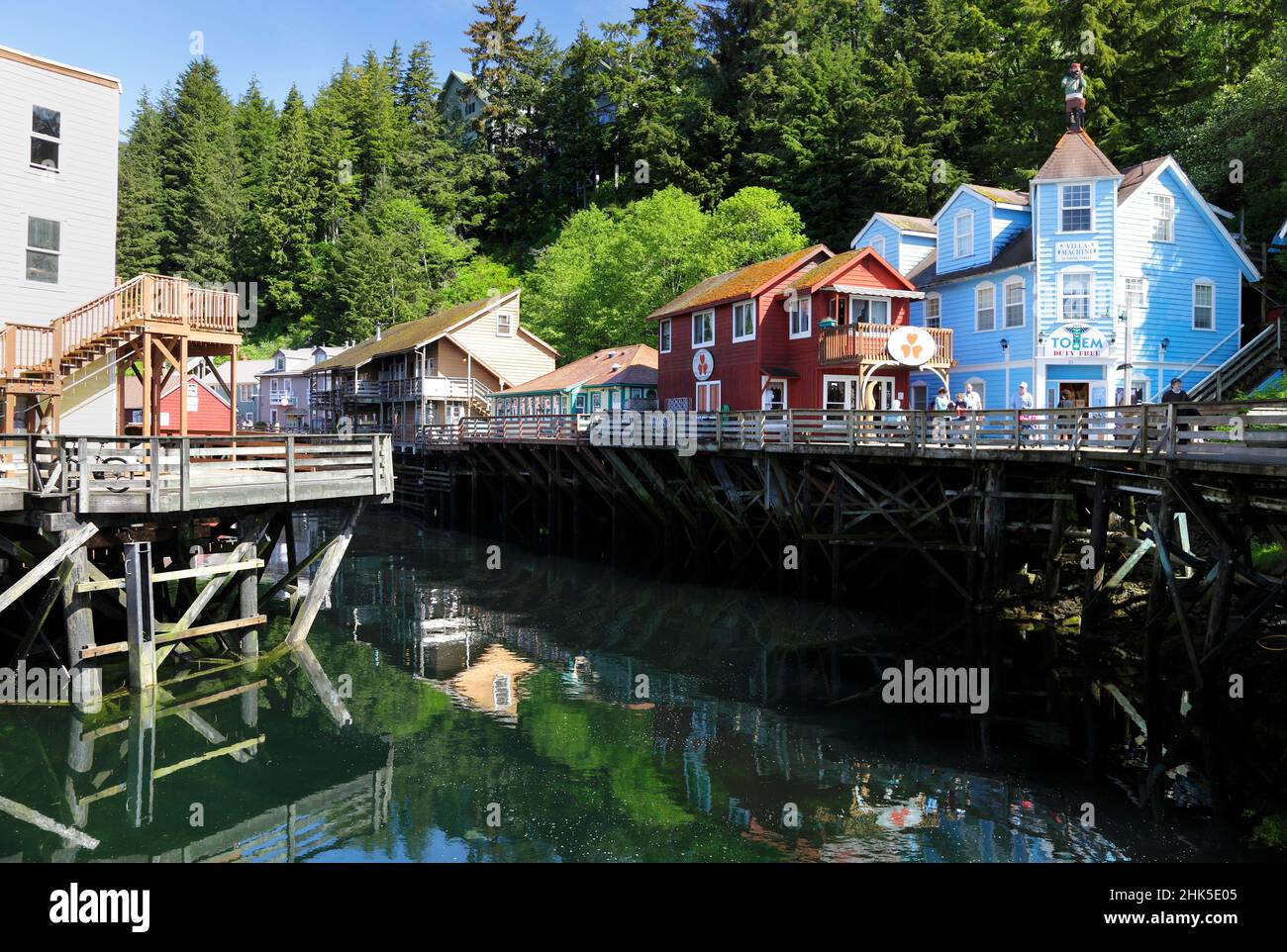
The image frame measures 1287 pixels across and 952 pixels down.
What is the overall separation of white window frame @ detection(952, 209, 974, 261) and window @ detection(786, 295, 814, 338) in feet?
20.9

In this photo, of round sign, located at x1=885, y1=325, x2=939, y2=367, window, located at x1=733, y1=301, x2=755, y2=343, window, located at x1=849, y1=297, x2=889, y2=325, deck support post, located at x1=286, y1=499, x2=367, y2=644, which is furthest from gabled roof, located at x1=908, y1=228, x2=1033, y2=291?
deck support post, located at x1=286, y1=499, x2=367, y2=644

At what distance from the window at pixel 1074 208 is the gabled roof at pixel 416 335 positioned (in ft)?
94.8

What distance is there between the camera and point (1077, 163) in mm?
28688

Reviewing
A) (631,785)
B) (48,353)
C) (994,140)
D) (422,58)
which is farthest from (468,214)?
(631,785)

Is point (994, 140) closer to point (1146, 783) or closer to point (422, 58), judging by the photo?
point (1146, 783)

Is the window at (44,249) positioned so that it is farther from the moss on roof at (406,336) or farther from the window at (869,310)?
the moss on roof at (406,336)

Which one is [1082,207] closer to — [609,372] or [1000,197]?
[1000,197]

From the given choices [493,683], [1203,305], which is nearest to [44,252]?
[493,683]

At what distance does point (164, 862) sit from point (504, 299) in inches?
Result: 1705

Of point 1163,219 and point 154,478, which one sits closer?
point 154,478

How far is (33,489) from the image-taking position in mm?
12578

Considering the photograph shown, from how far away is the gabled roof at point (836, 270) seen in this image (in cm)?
2808

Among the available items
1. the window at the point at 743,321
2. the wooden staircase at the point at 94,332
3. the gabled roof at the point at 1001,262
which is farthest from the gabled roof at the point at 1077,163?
the wooden staircase at the point at 94,332

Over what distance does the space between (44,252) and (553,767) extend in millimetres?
14847
